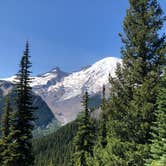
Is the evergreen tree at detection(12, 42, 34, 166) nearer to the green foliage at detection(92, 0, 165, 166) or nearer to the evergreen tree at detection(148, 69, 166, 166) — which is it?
the green foliage at detection(92, 0, 165, 166)

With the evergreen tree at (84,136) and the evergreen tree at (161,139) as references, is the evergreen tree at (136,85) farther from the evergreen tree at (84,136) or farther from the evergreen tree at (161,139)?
the evergreen tree at (84,136)

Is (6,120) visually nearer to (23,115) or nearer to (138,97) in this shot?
(23,115)

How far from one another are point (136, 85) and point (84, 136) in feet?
85.2

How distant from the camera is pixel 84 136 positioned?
47.4 meters

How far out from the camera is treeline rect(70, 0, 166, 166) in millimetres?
20359

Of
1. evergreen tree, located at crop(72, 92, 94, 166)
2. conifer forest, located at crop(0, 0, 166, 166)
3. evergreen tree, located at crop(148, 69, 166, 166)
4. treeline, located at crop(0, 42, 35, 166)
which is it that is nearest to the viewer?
evergreen tree, located at crop(148, 69, 166, 166)

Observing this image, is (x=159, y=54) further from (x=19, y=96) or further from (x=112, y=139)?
(x=19, y=96)

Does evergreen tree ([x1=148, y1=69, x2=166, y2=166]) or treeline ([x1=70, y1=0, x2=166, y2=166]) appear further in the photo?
treeline ([x1=70, y1=0, x2=166, y2=166])

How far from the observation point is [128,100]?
22312mm

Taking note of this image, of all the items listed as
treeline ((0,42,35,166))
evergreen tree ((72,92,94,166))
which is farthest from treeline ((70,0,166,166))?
evergreen tree ((72,92,94,166))

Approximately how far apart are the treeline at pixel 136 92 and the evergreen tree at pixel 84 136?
68.0 ft

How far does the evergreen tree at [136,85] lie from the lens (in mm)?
20516

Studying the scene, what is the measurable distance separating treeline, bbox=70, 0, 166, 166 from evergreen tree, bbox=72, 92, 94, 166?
20.7 metres

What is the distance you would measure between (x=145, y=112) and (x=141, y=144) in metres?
1.65
